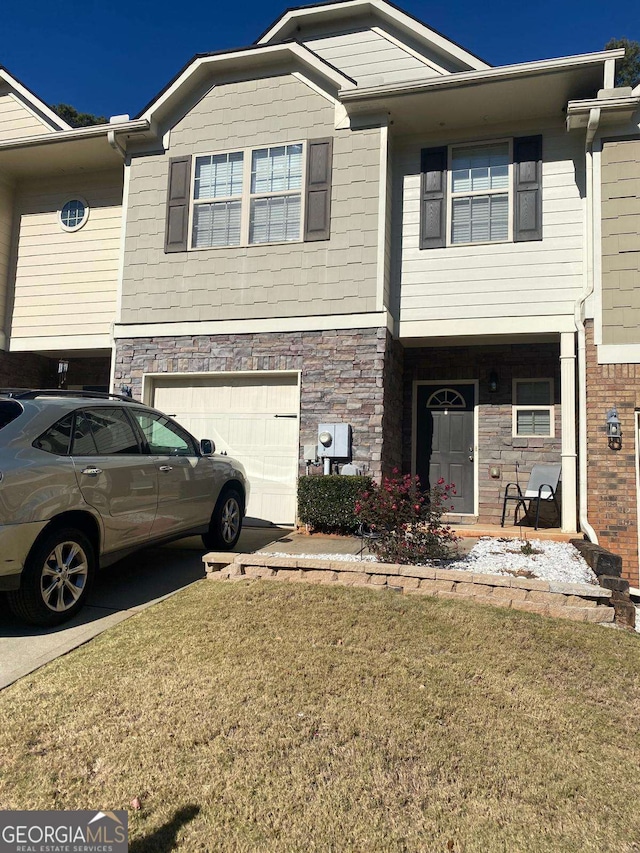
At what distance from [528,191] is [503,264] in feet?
3.65

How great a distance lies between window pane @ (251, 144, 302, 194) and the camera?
886 centimetres

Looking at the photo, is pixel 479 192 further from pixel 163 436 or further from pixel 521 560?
pixel 163 436

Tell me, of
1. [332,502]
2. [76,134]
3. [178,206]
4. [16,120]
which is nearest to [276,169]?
[178,206]

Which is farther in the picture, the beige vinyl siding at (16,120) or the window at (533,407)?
the beige vinyl siding at (16,120)

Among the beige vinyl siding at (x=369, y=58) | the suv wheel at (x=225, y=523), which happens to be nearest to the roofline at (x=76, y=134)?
the beige vinyl siding at (x=369, y=58)

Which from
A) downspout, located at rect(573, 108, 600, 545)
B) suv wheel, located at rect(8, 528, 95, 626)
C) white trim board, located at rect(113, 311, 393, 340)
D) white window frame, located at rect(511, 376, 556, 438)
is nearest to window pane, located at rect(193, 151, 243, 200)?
white trim board, located at rect(113, 311, 393, 340)

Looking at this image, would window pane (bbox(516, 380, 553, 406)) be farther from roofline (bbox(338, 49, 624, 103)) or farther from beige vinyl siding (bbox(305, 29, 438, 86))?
beige vinyl siding (bbox(305, 29, 438, 86))

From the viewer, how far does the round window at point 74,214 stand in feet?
34.2

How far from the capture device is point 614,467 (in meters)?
7.34

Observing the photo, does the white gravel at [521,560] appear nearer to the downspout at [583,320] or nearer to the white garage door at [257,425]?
the downspout at [583,320]

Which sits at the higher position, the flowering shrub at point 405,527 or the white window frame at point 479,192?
the white window frame at point 479,192

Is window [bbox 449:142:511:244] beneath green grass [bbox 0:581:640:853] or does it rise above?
above

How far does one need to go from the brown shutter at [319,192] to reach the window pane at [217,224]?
1154 millimetres

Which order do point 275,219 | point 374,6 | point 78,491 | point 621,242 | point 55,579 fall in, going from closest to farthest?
1. point 55,579
2. point 78,491
3. point 621,242
4. point 275,219
5. point 374,6
